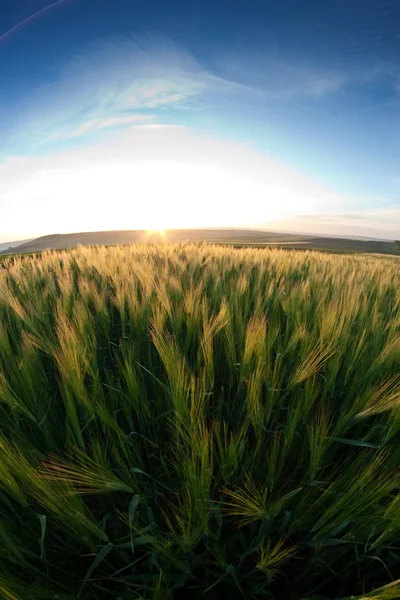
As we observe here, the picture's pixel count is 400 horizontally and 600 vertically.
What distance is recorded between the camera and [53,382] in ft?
3.96

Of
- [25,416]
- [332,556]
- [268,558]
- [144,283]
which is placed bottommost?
[332,556]

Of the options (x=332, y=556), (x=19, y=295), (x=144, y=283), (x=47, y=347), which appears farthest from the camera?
(x=19, y=295)

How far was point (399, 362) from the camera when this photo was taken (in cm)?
127

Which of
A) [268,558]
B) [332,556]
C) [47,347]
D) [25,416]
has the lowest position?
[332,556]

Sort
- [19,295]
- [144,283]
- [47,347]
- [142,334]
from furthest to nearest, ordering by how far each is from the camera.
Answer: [19,295] → [144,283] → [142,334] → [47,347]

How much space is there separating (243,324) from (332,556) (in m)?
0.75

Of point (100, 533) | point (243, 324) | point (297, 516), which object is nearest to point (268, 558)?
point (297, 516)

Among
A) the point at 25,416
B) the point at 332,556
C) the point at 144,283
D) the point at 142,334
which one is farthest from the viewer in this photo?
the point at 144,283

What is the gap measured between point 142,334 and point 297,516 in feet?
2.76

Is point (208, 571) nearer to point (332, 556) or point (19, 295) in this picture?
point (332, 556)

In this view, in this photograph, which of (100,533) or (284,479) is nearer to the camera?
(100,533)

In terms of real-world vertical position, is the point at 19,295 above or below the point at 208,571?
above

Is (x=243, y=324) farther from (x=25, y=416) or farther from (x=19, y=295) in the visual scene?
(x=19, y=295)

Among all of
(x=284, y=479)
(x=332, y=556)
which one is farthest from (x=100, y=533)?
(x=332, y=556)
